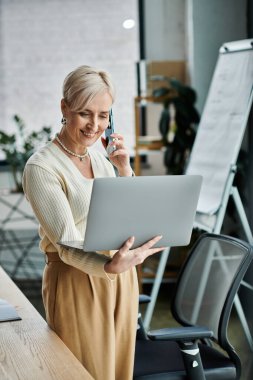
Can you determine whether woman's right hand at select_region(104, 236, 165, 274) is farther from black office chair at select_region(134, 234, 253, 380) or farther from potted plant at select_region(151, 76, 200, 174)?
potted plant at select_region(151, 76, 200, 174)

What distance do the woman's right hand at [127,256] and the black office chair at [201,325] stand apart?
0.46 meters

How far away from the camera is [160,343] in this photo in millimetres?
2902

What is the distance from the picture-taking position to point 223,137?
4395 millimetres

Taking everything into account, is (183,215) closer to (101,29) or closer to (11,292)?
→ (11,292)

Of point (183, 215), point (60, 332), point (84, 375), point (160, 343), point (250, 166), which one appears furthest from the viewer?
point (250, 166)

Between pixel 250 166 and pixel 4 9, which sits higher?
pixel 4 9

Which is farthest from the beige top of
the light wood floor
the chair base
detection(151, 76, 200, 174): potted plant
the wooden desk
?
detection(151, 76, 200, 174): potted plant

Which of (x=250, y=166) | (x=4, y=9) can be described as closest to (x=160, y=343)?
(x=250, y=166)

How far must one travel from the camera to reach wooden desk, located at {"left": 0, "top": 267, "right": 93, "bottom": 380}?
1.85 m

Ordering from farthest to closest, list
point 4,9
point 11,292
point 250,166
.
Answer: point 4,9 < point 250,166 < point 11,292

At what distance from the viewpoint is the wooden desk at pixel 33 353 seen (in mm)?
1850

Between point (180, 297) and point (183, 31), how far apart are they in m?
3.51

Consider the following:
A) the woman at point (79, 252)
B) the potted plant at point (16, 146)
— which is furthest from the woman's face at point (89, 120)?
the potted plant at point (16, 146)

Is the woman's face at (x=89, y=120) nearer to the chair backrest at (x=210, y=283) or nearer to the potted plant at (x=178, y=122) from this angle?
the chair backrest at (x=210, y=283)
